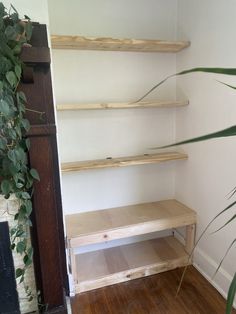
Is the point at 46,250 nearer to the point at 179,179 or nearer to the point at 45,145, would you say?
the point at 45,145

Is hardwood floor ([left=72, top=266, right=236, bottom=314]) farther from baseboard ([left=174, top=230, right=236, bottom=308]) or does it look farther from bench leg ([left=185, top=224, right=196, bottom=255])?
bench leg ([left=185, top=224, right=196, bottom=255])

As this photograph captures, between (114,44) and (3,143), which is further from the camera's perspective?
(114,44)

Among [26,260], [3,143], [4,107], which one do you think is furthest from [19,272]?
[4,107]

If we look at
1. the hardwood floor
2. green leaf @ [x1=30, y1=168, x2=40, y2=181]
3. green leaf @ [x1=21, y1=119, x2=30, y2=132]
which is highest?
green leaf @ [x1=21, y1=119, x2=30, y2=132]

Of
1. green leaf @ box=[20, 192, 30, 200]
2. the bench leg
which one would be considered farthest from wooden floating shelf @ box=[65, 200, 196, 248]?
green leaf @ box=[20, 192, 30, 200]

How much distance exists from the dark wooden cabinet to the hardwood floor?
0.88 feet

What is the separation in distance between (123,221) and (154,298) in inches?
23.1

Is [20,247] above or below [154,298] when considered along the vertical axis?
above

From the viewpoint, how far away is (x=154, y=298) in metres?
1.71

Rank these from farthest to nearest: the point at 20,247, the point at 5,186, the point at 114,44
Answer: the point at 114,44 → the point at 20,247 → the point at 5,186

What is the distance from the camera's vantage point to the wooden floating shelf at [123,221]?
67.6 inches

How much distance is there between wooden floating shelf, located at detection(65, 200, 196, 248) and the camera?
1.72m

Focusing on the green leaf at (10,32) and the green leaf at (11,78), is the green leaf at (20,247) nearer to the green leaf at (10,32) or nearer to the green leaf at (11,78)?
the green leaf at (11,78)

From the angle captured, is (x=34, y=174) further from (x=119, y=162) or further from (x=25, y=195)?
(x=119, y=162)
